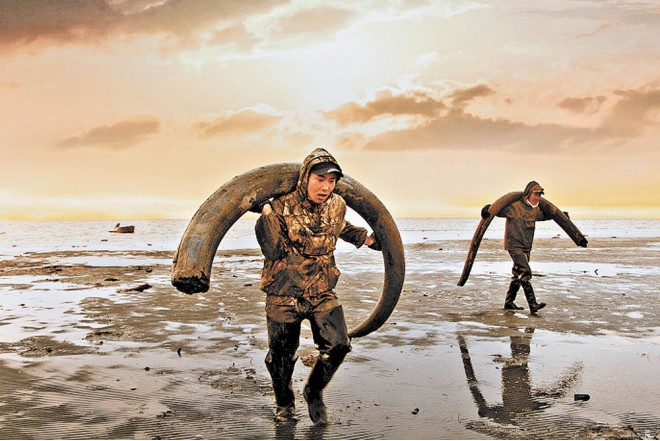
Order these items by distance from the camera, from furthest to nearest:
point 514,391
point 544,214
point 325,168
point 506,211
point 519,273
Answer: point 544,214 < point 506,211 < point 519,273 < point 514,391 < point 325,168

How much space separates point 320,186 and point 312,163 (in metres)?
0.20

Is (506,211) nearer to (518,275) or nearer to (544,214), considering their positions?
(544,214)

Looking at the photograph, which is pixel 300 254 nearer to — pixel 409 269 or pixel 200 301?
pixel 200 301

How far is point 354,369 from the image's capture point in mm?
6645

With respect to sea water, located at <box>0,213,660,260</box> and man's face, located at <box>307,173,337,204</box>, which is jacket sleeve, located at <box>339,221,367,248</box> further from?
sea water, located at <box>0,213,660,260</box>

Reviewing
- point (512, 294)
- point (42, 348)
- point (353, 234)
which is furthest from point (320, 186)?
point (512, 294)

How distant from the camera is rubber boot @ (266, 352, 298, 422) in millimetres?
5000

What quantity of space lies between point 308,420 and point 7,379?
3.48 metres

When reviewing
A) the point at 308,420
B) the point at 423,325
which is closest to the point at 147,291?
the point at 423,325

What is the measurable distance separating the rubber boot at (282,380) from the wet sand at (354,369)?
17cm

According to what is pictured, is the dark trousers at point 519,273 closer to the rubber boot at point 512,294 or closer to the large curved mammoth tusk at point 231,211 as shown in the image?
the rubber boot at point 512,294

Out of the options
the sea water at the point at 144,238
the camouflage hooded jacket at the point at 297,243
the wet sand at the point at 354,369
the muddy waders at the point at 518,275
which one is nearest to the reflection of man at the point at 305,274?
the camouflage hooded jacket at the point at 297,243

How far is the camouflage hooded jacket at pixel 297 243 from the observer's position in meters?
4.82

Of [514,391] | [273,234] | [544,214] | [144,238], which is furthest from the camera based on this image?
[144,238]
